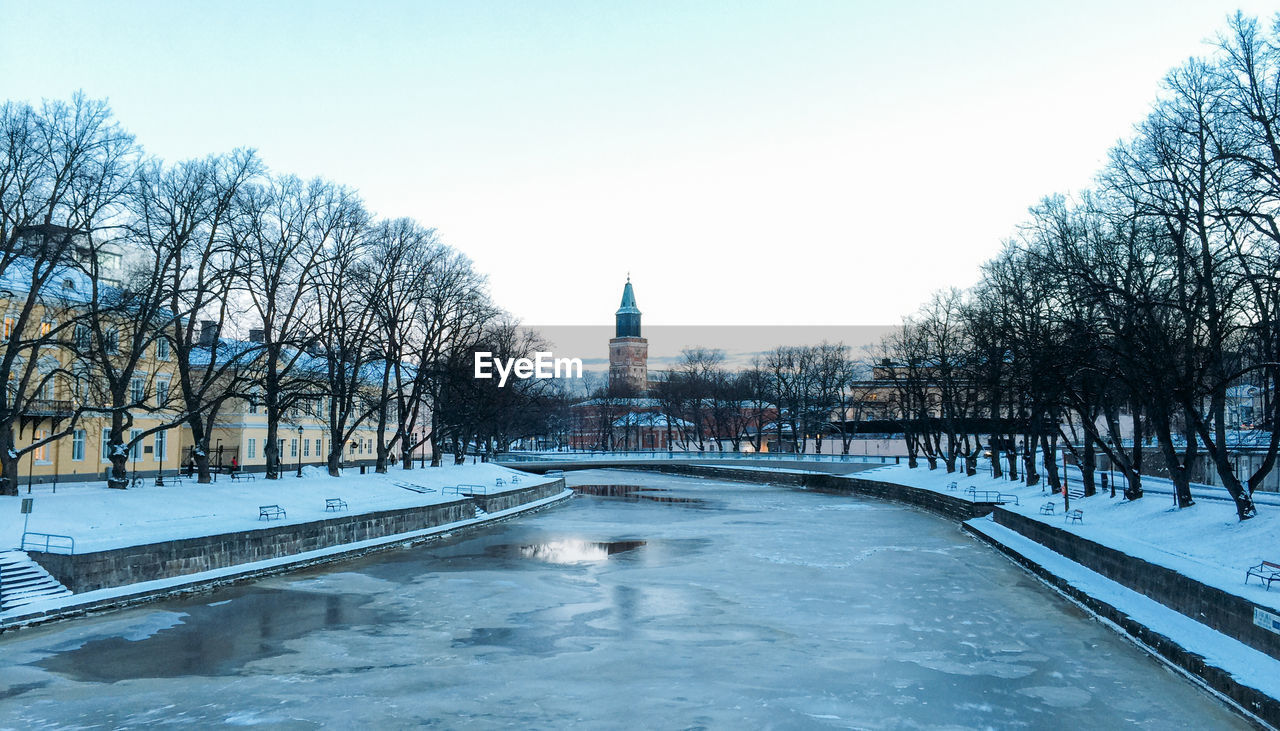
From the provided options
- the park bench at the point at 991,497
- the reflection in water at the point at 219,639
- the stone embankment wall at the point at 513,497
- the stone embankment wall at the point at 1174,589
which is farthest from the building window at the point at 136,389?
the stone embankment wall at the point at 1174,589

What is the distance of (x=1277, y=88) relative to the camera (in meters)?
21.5

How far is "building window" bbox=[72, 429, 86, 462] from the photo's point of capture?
1898 inches

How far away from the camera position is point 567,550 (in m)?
34.3

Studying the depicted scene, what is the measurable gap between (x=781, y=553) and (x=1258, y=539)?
15.0 meters

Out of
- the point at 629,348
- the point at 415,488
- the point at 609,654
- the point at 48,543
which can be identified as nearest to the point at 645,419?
the point at 629,348

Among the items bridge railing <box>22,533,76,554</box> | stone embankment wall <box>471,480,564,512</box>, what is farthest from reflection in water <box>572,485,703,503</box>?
bridge railing <box>22,533,76,554</box>

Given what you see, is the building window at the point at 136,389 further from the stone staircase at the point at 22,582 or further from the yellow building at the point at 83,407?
the stone staircase at the point at 22,582

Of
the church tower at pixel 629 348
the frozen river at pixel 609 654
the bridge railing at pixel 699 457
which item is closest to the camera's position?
the frozen river at pixel 609 654

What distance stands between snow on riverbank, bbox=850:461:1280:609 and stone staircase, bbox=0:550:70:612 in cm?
2428

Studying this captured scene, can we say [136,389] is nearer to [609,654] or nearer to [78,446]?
[78,446]

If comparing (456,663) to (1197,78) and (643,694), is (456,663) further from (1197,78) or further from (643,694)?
(1197,78)

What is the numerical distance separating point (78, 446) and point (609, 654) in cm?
4197

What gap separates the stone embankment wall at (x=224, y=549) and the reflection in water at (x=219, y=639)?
6.99 feet

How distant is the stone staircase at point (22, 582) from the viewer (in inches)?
810
